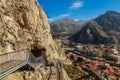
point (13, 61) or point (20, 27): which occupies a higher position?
point (20, 27)

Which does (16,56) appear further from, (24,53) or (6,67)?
(6,67)

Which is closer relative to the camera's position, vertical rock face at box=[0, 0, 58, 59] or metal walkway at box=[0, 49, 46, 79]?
metal walkway at box=[0, 49, 46, 79]

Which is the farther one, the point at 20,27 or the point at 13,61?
the point at 20,27

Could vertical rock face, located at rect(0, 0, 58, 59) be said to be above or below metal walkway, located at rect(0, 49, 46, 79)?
above

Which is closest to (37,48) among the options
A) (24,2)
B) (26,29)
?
(26,29)

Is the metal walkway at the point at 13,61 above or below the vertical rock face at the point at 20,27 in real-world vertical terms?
below

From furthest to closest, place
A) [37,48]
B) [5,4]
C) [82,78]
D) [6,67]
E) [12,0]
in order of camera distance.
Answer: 1. [82,78]
2. [37,48]
3. [12,0]
4. [5,4]
5. [6,67]

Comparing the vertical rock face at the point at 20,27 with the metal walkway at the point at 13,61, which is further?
the vertical rock face at the point at 20,27

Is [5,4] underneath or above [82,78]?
above
